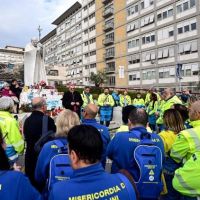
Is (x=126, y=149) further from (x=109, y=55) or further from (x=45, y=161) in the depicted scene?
(x=109, y=55)

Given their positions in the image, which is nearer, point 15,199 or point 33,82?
point 15,199

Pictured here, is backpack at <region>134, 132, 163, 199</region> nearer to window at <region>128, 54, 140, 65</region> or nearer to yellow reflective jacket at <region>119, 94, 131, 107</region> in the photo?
yellow reflective jacket at <region>119, 94, 131, 107</region>

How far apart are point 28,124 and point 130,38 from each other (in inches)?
2410

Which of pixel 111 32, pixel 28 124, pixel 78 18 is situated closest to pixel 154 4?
pixel 111 32

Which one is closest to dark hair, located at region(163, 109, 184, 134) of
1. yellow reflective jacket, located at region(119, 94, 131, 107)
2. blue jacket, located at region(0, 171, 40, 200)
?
blue jacket, located at region(0, 171, 40, 200)

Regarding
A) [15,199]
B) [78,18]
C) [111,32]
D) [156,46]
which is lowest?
[15,199]

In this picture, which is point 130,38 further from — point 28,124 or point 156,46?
point 28,124

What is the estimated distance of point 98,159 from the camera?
8.18 feet

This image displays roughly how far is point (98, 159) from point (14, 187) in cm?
57

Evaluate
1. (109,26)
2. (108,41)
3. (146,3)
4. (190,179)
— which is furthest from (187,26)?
(190,179)

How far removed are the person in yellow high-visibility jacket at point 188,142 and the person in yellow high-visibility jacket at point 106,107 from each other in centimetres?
1222

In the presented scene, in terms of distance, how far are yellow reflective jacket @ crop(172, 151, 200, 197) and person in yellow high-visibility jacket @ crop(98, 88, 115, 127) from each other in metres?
13.0

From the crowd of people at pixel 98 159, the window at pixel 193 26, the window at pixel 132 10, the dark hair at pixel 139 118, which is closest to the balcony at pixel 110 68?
the window at pixel 132 10

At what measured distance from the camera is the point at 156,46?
5759cm
